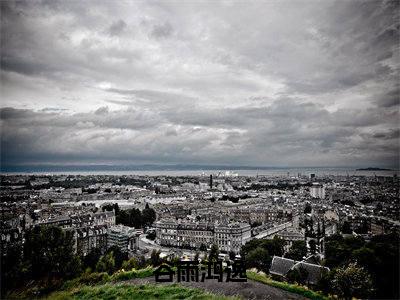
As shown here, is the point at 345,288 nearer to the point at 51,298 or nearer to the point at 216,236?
the point at 51,298

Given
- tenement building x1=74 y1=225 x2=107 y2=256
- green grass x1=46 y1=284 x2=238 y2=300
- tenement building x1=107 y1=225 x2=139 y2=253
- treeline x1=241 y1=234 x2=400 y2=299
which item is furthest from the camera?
tenement building x1=107 y1=225 x2=139 y2=253

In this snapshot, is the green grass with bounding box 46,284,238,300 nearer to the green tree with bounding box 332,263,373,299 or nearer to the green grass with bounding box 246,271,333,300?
the green grass with bounding box 246,271,333,300

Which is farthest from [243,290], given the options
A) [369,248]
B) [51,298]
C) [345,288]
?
[369,248]

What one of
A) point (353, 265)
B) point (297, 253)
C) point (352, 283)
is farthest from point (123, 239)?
point (352, 283)

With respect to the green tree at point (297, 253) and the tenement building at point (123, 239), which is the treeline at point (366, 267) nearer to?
the green tree at point (297, 253)

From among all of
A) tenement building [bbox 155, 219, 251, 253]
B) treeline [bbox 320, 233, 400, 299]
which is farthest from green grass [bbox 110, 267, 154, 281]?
tenement building [bbox 155, 219, 251, 253]
